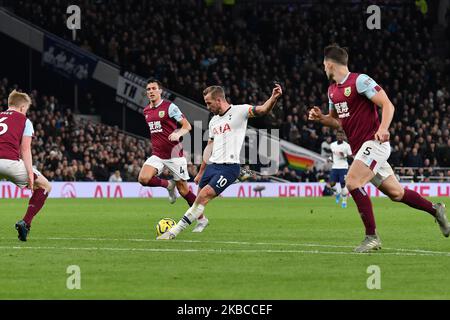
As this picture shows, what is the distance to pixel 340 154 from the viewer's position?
106 ft

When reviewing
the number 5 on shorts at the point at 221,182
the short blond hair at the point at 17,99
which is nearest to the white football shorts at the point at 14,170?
the short blond hair at the point at 17,99

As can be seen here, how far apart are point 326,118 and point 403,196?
59.3 inches

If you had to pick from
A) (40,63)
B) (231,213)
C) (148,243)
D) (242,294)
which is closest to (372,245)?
(148,243)

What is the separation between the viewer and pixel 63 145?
40062mm

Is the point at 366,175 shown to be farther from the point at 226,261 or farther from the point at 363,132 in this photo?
the point at 226,261

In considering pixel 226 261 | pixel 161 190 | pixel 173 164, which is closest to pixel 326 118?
pixel 226 261

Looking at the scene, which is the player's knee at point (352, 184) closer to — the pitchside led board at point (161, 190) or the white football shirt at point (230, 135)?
the white football shirt at point (230, 135)

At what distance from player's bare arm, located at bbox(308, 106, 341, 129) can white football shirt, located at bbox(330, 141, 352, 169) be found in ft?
58.2

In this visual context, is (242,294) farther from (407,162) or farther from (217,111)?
(407,162)

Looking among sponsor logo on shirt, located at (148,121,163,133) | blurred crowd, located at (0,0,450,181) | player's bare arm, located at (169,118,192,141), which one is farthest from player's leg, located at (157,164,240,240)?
blurred crowd, located at (0,0,450,181)

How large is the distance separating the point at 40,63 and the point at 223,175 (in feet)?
94.4

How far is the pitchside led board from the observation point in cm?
3828

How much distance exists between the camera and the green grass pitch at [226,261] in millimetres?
9820

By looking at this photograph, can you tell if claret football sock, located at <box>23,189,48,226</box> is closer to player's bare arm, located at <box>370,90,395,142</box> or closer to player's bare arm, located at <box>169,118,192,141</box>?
player's bare arm, located at <box>169,118,192,141</box>
